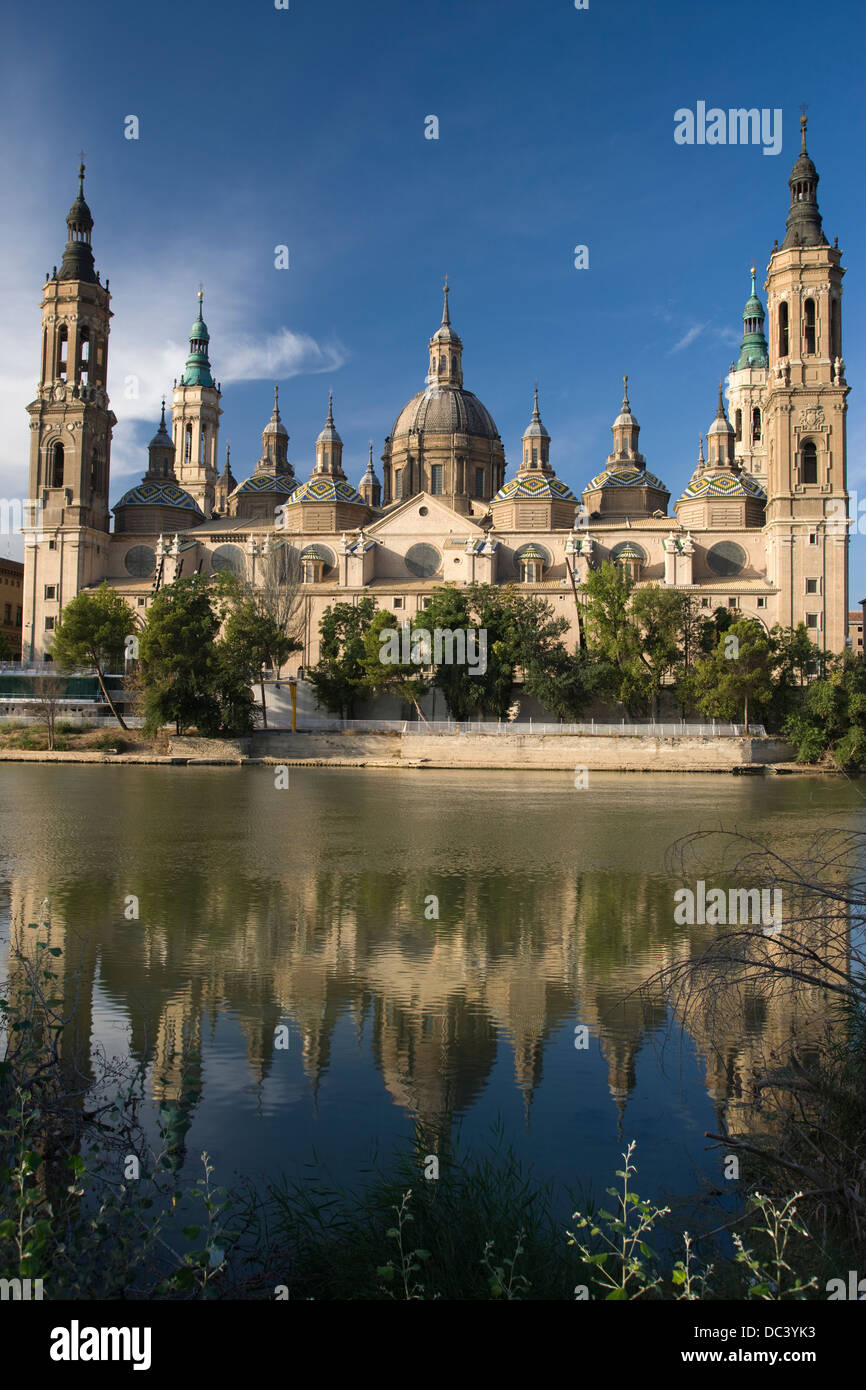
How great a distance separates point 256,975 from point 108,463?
55.4 metres

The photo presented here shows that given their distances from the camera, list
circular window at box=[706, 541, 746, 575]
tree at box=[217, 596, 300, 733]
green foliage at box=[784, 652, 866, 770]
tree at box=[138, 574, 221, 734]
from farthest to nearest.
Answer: circular window at box=[706, 541, 746, 575] → tree at box=[217, 596, 300, 733] → tree at box=[138, 574, 221, 734] → green foliage at box=[784, 652, 866, 770]

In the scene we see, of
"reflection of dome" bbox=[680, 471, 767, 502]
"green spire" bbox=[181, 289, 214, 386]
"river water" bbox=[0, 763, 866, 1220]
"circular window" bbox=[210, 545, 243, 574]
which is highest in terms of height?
"green spire" bbox=[181, 289, 214, 386]

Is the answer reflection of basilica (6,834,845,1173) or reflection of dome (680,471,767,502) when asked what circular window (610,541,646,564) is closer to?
reflection of dome (680,471,767,502)

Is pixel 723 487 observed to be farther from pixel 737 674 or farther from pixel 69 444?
pixel 69 444

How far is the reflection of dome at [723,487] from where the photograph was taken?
5244 centimetres

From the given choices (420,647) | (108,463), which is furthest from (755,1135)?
(108,463)

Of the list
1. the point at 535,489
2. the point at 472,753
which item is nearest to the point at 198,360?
the point at 535,489

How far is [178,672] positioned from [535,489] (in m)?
25.4

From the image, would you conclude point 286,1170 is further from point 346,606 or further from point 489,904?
point 346,606

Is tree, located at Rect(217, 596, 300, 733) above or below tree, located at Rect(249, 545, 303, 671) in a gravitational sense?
below

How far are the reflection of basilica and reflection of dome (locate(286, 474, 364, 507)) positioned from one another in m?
45.0

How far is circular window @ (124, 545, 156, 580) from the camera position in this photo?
56.9m

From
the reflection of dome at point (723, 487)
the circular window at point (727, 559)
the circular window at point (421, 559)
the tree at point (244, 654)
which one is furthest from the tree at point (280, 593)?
the reflection of dome at point (723, 487)

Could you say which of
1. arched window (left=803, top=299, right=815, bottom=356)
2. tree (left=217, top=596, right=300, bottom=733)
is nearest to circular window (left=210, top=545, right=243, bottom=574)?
tree (left=217, top=596, right=300, bottom=733)
